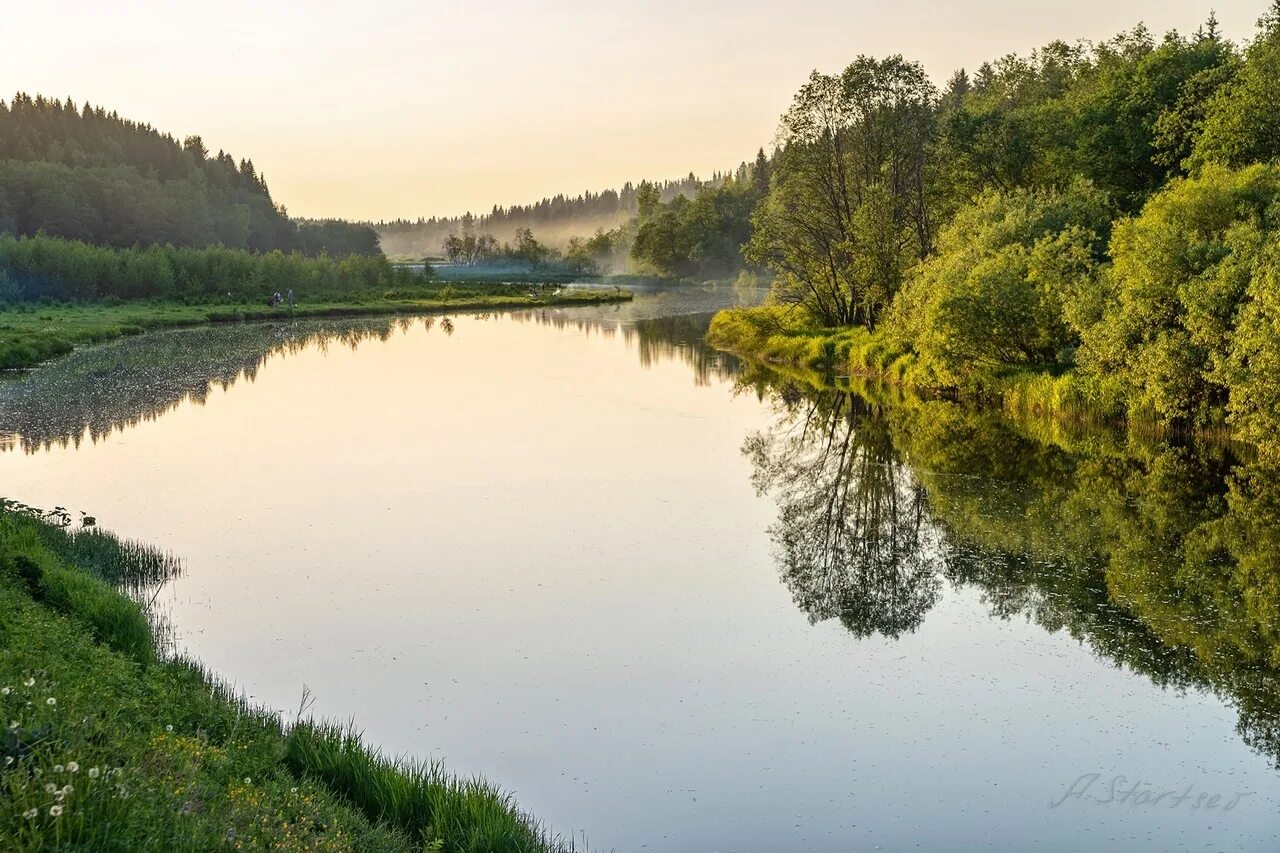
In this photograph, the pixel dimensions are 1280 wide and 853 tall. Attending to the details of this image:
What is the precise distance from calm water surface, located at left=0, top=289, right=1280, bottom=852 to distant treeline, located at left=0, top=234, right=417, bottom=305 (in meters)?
57.0

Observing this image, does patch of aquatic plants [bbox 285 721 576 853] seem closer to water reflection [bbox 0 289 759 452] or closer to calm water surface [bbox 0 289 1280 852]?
calm water surface [bbox 0 289 1280 852]

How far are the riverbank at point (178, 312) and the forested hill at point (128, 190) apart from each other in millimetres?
32410

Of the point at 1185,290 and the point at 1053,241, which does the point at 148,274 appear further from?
the point at 1185,290

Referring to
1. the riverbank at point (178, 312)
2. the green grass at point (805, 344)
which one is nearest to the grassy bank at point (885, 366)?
the green grass at point (805, 344)

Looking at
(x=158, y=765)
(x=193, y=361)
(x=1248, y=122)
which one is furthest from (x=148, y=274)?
(x=158, y=765)

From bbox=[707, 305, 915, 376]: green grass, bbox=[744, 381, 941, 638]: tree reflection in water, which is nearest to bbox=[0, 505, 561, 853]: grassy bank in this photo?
bbox=[744, 381, 941, 638]: tree reflection in water

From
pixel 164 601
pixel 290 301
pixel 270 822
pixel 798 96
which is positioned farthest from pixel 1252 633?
pixel 290 301

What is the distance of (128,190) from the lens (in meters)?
121

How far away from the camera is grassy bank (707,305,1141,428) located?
27188 millimetres

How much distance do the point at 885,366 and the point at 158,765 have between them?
34846 mm

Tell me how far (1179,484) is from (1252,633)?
330 inches

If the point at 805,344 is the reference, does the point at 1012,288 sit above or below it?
above

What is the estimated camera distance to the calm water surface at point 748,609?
9414mm

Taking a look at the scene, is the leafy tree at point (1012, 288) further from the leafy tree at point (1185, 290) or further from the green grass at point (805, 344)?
the green grass at point (805, 344)
